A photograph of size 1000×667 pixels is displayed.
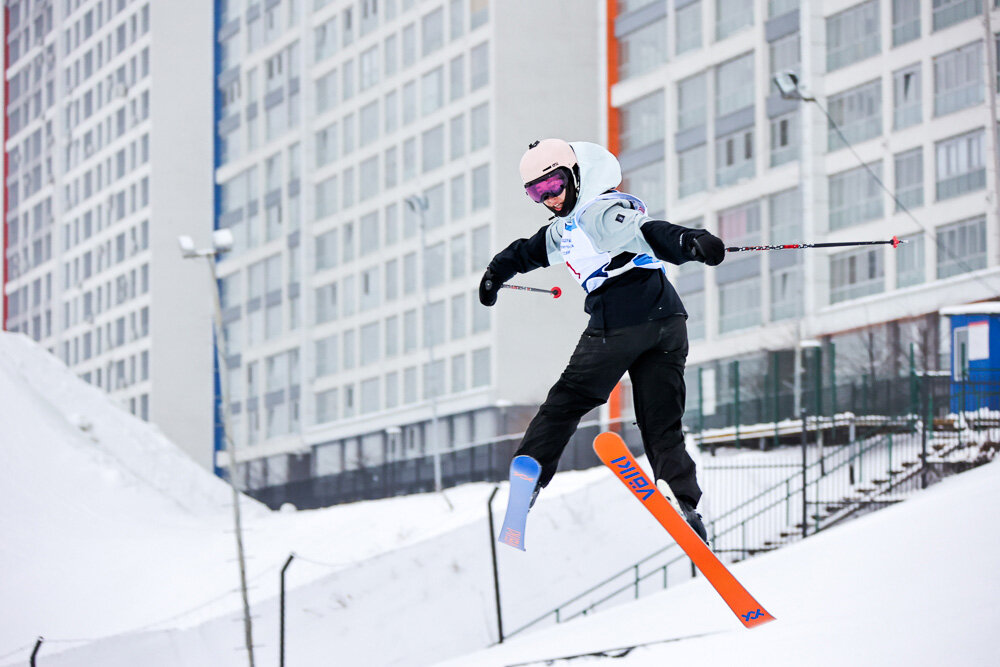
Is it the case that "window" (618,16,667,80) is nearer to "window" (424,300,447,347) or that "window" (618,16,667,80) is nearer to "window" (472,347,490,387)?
"window" (472,347,490,387)

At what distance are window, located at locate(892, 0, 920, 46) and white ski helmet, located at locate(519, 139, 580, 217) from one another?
3430 centimetres

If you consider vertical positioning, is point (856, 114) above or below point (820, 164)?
above

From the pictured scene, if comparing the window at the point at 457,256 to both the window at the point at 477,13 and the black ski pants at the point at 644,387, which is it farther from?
the black ski pants at the point at 644,387

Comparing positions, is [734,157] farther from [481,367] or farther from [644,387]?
[644,387]

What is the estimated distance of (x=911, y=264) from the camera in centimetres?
3916

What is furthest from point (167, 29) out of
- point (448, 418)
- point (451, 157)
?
point (448, 418)

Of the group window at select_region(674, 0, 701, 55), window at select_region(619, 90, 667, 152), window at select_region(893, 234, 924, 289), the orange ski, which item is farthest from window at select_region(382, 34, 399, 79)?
the orange ski

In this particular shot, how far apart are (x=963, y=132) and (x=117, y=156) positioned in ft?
184

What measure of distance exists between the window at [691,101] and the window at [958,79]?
984 centimetres

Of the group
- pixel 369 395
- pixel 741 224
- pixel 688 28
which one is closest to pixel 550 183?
pixel 741 224

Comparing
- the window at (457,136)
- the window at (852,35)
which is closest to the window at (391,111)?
the window at (457,136)

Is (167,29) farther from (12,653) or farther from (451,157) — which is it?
(12,653)

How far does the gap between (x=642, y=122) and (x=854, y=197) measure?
35.3 feet

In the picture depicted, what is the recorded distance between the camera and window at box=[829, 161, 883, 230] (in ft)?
133
